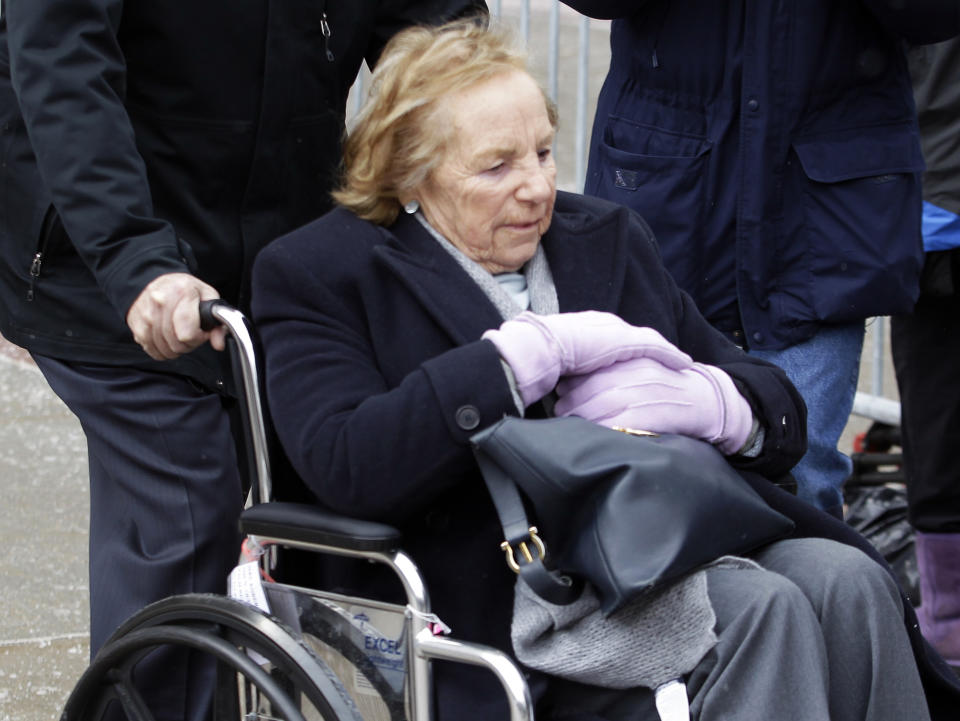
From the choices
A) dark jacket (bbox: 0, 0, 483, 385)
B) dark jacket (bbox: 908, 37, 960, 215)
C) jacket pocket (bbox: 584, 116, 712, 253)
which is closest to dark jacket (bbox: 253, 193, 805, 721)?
dark jacket (bbox: 0, 0, 483, 385)

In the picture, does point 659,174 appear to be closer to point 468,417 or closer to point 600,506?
point 468,417

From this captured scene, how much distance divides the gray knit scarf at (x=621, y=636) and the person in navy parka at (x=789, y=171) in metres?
1.09

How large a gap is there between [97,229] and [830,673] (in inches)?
50.1

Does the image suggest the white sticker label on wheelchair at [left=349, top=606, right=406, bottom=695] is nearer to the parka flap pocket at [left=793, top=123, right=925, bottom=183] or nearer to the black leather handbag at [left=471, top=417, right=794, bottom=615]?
the black leather handbag at [left=471, top=417, right=794, bottom=615]

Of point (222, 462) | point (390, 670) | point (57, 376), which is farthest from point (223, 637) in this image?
point (57, 376)

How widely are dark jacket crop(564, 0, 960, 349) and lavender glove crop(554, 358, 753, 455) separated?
0.80 meters

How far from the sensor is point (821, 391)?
3.37m

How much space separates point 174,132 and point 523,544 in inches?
40.9

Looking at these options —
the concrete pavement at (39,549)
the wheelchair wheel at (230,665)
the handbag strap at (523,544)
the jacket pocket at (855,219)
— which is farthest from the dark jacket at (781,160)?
the concrete pavement at (39,549)

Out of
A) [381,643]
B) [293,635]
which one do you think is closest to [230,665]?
[293,635]

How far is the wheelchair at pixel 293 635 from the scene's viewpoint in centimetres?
230

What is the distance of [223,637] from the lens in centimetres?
248

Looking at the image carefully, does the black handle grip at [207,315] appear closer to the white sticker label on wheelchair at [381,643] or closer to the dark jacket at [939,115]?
the white sticker label on wheelchair at [381,643]

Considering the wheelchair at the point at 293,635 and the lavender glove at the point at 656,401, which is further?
the lavender glove at the point at 656,401
